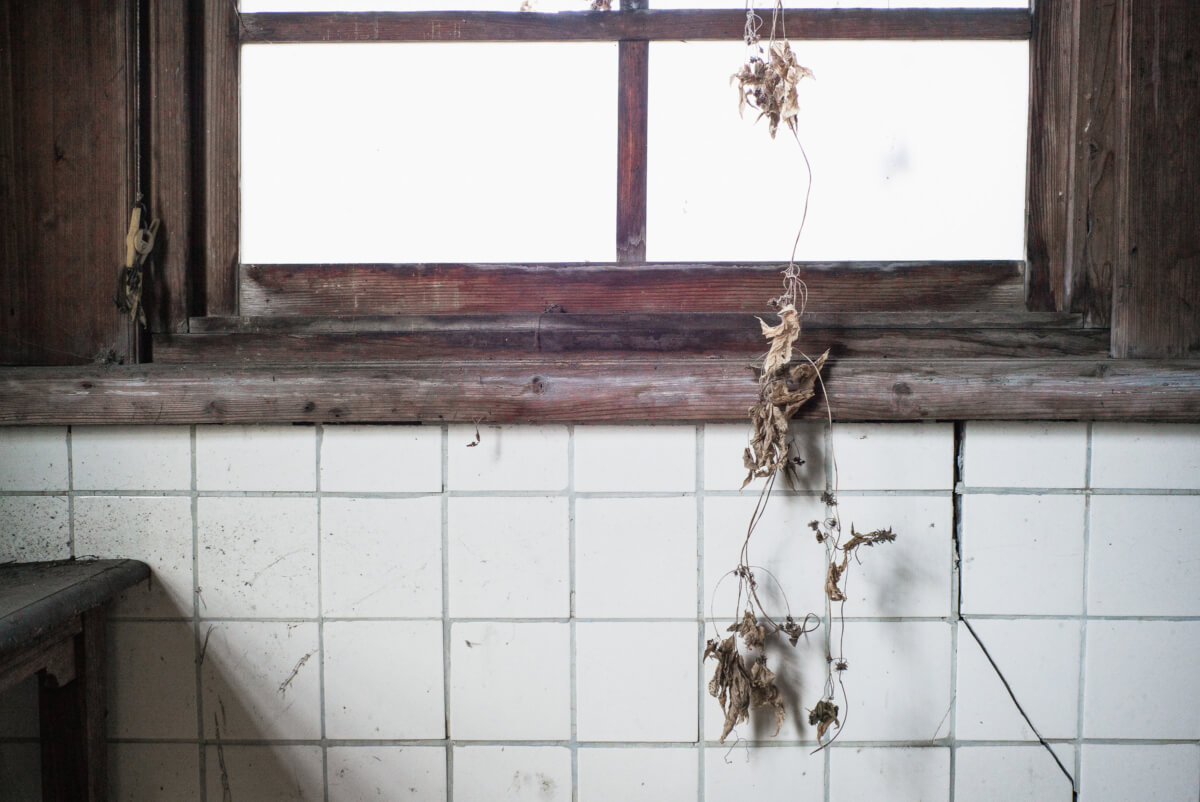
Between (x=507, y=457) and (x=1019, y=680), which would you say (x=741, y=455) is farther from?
(x=1019, y=680)

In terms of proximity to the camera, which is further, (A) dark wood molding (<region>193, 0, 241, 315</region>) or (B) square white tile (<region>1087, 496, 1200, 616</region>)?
(A) dark wood molding (<region>193, 0, 241, 315</region>)

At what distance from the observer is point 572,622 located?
1.16m

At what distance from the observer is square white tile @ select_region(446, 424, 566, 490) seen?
3.77 ft

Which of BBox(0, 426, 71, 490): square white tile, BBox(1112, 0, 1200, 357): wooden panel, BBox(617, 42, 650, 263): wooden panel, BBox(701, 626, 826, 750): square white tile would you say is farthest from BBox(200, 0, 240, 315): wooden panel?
BBox(1112, 0, 1200, 357): wooden panel

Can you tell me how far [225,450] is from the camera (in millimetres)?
1159

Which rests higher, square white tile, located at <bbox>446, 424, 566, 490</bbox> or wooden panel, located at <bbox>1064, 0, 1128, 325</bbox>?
wooden panel, located at <bbox>1064, 0, 1128, 325</bbox>

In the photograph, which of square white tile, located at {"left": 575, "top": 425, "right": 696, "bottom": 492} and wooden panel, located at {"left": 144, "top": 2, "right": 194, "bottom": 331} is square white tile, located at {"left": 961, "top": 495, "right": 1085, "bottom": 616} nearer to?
square white tile, located at {"left": 575, "top": 425, "right": 696, "bottom": 492}

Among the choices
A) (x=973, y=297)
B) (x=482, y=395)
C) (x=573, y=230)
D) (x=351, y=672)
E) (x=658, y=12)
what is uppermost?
(x=658, y=12)

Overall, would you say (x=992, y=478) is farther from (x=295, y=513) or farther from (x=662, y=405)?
(x=295, y=513)

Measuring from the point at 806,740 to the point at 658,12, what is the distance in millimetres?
1364

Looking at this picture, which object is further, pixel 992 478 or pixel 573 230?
pixel 573 230

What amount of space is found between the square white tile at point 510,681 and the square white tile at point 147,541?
50cm

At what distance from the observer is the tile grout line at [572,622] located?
1.15m

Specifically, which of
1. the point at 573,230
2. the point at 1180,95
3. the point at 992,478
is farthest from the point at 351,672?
the point at 1180,95
